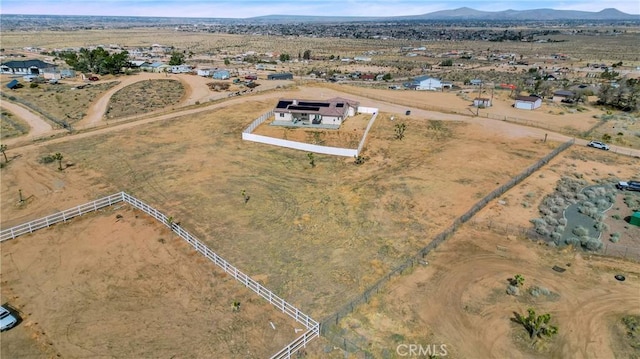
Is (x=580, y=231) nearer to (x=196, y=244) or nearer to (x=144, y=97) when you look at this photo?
(x=196, y=244)

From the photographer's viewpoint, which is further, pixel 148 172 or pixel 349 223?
pixel 148 172

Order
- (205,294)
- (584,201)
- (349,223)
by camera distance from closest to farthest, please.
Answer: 1. (205,294)
2. (349,223)
3. (584,201)

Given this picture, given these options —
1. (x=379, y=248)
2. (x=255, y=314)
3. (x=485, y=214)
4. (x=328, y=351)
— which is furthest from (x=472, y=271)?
(x=255, y=314)

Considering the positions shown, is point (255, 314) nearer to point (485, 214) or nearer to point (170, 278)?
point (170, 278)

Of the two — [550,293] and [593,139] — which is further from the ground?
[593,139]

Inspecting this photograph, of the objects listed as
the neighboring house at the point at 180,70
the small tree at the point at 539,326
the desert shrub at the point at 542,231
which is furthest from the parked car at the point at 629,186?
the neighboring house at the point at 180,70
